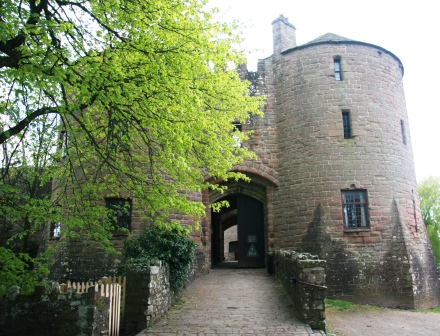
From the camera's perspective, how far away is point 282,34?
16.4 metres

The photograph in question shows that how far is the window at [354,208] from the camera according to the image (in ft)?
44.3

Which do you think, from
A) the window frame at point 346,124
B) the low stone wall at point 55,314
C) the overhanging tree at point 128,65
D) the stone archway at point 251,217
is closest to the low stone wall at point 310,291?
the overhanging tree at point 128,65

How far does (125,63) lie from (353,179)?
381 inches

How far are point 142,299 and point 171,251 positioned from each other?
246 cm

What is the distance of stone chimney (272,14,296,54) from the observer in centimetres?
→ 1631

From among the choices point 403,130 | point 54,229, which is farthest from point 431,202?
point 54,229

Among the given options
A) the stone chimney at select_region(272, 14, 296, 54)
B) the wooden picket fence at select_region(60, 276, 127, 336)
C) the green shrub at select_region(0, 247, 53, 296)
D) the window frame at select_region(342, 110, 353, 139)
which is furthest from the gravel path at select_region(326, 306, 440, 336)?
the stone chimney at select_region(272, 14, 296, 54)

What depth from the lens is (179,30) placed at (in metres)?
7.05

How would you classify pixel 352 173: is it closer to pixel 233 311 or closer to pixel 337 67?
pixel 337 67

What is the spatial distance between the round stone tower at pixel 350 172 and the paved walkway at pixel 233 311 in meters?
2.77

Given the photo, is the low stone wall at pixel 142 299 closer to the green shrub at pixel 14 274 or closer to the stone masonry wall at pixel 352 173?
the green shrub at pixel 14 274

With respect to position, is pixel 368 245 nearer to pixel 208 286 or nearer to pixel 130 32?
pixel 208 286

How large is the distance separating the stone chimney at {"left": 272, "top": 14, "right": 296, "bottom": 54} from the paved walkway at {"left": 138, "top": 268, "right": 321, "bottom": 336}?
9.49 metres

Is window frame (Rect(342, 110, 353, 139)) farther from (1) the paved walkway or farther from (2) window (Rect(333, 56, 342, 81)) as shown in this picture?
(1) the paved walkway
